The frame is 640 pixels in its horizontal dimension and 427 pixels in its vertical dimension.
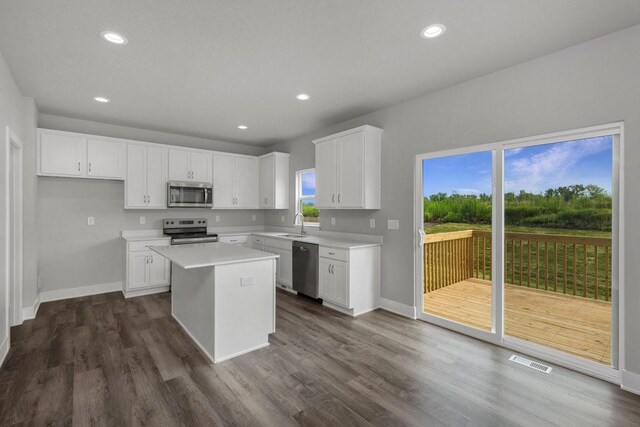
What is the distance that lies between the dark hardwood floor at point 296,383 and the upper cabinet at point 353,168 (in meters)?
1.62

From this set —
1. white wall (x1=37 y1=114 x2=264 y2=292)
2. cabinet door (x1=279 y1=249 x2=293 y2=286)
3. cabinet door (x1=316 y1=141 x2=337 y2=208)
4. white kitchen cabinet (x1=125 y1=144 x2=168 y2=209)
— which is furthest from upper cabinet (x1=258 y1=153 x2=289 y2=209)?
white wall (x1=37 y1=114 x2=264 y2=292)

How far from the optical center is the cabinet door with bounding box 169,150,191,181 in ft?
17.0

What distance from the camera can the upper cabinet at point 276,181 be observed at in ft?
19.1

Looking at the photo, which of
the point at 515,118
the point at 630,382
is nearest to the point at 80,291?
the point at 515,118

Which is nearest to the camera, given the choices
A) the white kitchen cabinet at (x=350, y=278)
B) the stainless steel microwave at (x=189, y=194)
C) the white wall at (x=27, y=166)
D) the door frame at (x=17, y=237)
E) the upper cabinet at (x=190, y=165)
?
the white wall at (x=27, y=166)

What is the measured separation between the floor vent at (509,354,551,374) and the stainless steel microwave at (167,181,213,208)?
190 inches

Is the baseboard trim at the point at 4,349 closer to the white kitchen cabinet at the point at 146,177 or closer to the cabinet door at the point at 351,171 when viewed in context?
the white kitchen cabinet at the point at 146,177

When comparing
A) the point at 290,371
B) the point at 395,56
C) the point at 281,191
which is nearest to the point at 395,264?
the point at 290,371

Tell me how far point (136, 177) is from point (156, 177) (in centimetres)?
28

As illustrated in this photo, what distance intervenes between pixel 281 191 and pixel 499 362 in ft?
14.1

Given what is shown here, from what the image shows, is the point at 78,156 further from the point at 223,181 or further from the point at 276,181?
the point at 276,181

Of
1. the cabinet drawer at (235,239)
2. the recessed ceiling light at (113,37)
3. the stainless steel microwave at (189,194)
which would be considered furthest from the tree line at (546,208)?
the stainless steel microwave at (189,194)

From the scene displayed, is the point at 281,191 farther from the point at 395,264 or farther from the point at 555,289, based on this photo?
the point at 555,289

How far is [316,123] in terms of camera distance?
4.84m
